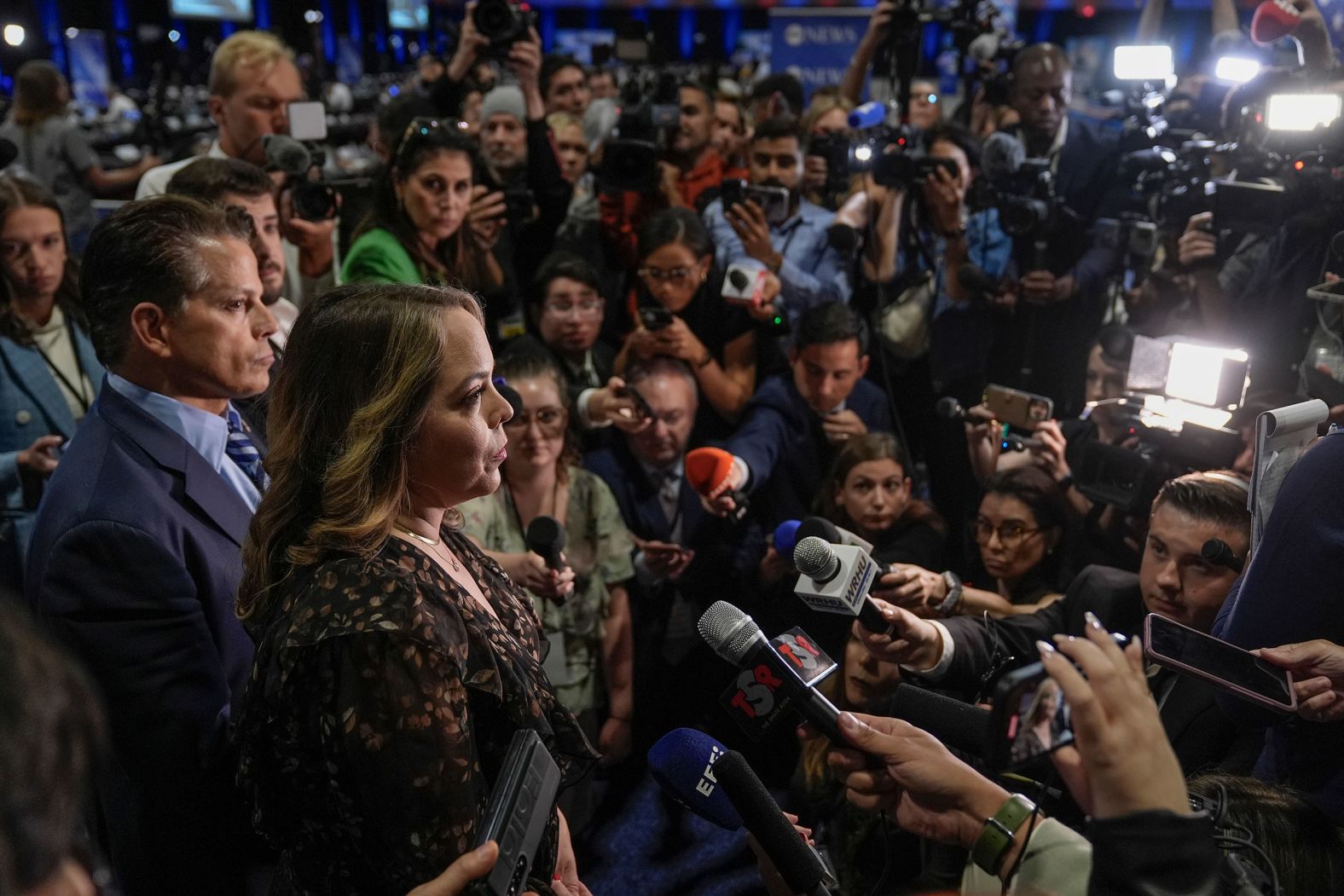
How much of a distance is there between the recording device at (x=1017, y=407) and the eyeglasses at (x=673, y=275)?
983 millimetres

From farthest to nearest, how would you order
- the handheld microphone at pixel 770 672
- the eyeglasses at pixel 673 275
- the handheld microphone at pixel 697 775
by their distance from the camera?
the eyeglasses at pixel 673 275, the handheld microphone at pixel 697 775, the handheld microphone at pixel 770 672

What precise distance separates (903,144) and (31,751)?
10.6 feet

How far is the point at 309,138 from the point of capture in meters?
2.99

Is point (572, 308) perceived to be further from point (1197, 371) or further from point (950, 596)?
point (1197, 371)

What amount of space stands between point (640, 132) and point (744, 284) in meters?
0.82

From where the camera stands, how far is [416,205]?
2842 millimetres

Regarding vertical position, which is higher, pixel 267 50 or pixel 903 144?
pixel 267 50

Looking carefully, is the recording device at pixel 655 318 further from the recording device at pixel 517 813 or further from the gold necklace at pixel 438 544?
the recording device at pixel 517 813

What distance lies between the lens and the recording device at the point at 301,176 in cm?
279

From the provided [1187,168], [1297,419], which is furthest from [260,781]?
[1187,168]

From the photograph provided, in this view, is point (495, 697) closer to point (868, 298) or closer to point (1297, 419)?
point (1297, 419)

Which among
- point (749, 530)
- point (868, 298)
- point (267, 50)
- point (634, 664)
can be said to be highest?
point (267, 50)

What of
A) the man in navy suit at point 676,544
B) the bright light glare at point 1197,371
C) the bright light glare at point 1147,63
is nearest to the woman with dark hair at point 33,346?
the man in navy suit at point 676,544

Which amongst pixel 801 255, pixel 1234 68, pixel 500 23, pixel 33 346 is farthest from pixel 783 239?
pixel 33 346
